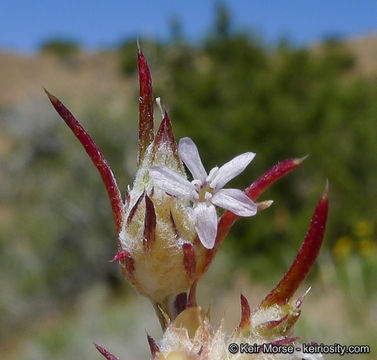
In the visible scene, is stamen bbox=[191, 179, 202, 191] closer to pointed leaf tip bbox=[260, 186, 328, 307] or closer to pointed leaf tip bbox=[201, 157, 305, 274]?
pointed leaf tip bbox=[201, 157, 305, 274]

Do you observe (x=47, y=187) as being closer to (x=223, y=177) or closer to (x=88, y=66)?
(x=223, y=177)

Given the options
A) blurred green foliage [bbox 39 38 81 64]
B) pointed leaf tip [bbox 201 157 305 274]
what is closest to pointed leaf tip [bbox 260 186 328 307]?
pointed leaf tip [bbox 201 157 305 274]

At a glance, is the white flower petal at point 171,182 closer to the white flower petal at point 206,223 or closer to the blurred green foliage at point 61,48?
the white flower petal at point 206,223

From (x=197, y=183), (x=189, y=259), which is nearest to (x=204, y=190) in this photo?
(x=197, y=183)

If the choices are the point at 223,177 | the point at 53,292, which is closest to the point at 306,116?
the point at 53,292

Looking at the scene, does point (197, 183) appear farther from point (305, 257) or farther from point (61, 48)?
point (61, 48)

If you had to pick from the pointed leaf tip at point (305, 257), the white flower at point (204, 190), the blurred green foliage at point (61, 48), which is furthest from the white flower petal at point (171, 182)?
the blurred green foliage at point (61, 48)
